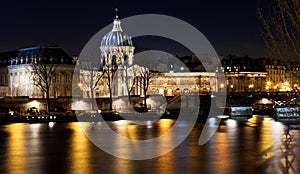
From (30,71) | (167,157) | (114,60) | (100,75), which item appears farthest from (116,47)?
(167,157)

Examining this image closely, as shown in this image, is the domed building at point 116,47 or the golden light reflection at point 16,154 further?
the domed building at point 116,47

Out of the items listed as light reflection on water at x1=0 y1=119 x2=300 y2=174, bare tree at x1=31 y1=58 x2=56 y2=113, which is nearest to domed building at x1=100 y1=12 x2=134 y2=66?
bare tree at x1=31 y1=58 x2=56 y2=113

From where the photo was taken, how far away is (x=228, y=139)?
145 feet

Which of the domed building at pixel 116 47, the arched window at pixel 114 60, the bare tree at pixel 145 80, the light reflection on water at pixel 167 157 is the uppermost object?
the domed building at pixel 116 47

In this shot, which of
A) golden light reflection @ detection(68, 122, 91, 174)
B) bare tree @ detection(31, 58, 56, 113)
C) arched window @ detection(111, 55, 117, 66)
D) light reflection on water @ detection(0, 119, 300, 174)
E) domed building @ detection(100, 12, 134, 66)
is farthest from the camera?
domed building @ detection(100, 12, 134, 66)

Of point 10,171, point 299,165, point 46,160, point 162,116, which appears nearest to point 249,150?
point 299,165

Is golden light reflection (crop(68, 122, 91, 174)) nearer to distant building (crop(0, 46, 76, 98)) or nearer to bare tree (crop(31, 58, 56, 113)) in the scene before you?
bare tree (crop(31, 58, 56, 113))

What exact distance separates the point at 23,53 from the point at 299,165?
126718 millimetres

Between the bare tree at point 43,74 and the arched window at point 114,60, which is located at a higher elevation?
the arched window at point 114,60

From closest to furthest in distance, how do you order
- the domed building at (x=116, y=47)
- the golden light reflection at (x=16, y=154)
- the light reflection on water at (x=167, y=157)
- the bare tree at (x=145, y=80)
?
the light reflection on water at (x=167, y=157), the golden light reflection at (x=16, y=154), the bare tree at (x=145, y=80), the domed building at (x=116, y=47)

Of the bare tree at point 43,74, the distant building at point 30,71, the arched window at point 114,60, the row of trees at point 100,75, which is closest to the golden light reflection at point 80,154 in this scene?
the bare tree at point 43,74

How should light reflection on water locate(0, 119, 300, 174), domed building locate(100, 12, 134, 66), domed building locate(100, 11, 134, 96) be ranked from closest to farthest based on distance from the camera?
light reflection on water locate(0, 119, 300, 174), domed building locate(100, 11, 134, 96), domed building locate(100, 12, 134, 66)

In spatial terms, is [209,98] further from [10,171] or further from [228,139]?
[10,171]

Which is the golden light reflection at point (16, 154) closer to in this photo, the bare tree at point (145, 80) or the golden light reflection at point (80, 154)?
the golden light reflection at point (80, 154)
